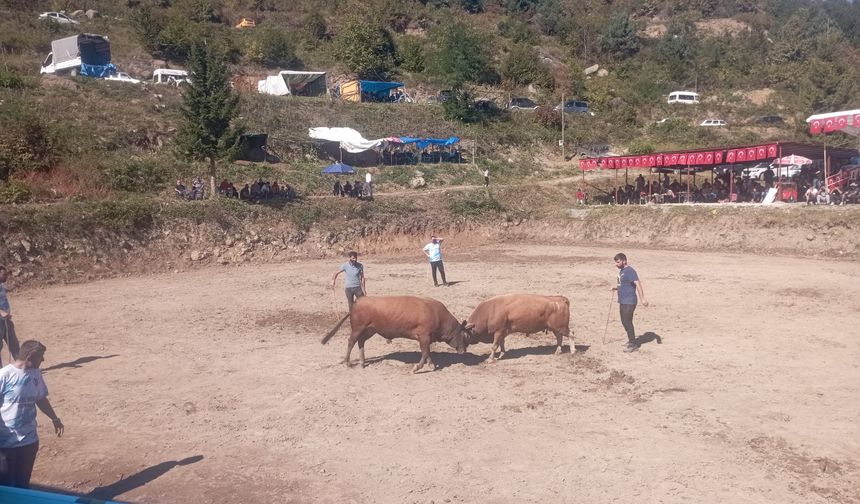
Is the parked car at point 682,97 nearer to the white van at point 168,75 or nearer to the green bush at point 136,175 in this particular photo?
the white van at point 168,75

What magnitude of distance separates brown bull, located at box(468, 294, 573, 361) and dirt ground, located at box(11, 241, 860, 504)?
0.65m

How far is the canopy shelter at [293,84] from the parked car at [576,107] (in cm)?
2381

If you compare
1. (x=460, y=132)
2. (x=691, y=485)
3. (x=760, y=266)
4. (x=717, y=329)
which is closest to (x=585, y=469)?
(x=691, y=485)

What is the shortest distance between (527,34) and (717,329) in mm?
81885

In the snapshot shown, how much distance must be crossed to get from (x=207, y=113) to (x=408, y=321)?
26.0 m

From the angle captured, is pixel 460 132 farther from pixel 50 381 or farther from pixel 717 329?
pixel 50 381

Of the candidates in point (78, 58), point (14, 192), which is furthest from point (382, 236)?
point (78, 58)

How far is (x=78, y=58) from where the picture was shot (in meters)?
51.1

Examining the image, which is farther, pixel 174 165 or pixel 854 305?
pixel 174 165

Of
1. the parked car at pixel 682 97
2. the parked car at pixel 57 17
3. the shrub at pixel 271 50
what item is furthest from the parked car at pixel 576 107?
the parked car at pixel 57 17

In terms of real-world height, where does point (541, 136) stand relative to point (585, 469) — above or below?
above

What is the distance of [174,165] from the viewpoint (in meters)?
39.3

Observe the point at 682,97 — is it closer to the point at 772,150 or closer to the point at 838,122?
the point at 772,150

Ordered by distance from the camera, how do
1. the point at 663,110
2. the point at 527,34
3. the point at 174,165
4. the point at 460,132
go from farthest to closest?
the point at 527,34, the point at 663,110, the point at 460,132, the point at 174,165
